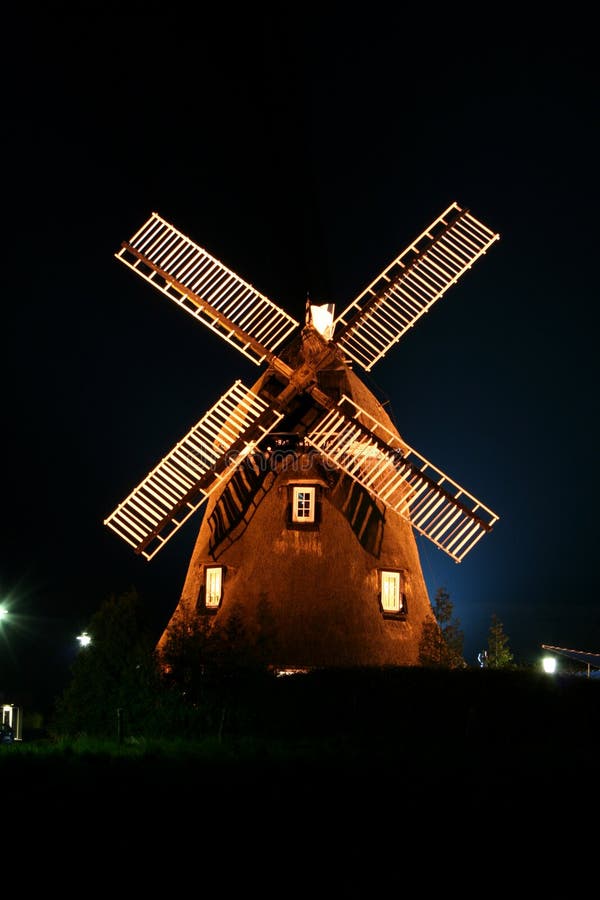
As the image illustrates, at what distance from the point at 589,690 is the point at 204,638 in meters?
6.30

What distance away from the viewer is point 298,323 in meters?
21.5

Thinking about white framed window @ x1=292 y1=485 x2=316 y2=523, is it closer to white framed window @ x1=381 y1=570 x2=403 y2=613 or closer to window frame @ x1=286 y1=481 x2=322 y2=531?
window frame @ x1=286 y1=481 x2=322 y2=531

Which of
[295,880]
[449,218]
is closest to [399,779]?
[295,880]

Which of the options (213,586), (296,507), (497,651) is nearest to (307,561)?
(296,507)

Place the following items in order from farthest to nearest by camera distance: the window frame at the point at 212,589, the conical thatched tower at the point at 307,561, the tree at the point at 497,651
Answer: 1. the tree at the point at 497,651
2. the window frame at the point at 212,589
3. the conical thatched tower at the point at 307,561

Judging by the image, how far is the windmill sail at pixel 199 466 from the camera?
1983cm

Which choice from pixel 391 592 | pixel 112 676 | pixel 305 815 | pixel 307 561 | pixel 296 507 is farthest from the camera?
pixel 391 592

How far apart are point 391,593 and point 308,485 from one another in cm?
277

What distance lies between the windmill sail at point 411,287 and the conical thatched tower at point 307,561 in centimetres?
67

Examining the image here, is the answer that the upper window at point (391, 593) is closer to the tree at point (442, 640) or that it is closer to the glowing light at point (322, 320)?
the tree at point (442, 640)

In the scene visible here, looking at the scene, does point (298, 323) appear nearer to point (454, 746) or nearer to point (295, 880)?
point (454, 746)

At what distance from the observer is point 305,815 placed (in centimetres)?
857

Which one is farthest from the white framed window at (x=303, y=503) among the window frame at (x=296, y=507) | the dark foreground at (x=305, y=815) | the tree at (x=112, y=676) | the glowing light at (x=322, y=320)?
the dark foreground at (x=305, y=815)

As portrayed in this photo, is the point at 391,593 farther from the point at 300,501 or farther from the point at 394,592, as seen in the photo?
the point at 300,501
